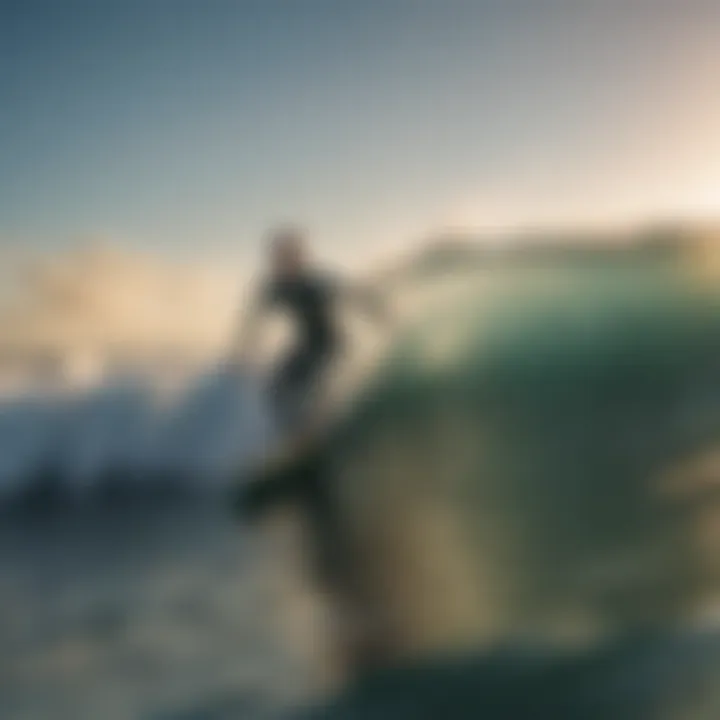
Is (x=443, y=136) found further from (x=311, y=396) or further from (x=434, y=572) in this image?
(x=434, y=572)

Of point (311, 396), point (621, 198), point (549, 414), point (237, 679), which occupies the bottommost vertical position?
point (237, 679)

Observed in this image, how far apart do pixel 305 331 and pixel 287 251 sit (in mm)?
111

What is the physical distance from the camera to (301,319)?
4.58 feet

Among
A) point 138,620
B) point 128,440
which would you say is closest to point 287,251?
point 128,440

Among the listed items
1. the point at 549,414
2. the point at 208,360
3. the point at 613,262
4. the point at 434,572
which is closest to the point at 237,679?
the point at 434,572

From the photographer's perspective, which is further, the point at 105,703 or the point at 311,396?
the point at 311,396

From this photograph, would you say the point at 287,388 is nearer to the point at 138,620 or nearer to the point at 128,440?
the point at 128,440

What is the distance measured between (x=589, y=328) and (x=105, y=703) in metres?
0.78

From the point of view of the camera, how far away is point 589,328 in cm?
141

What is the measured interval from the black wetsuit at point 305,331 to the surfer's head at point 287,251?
0.05ft

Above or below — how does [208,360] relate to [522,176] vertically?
below

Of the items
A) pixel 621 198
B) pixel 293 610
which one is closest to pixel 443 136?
pixel 621 198

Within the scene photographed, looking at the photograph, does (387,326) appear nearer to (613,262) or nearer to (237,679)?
(613,262)

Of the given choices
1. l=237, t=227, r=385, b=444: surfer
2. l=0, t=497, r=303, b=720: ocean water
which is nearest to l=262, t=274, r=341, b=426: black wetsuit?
l=237, t=227, r=385, b=444: surfer
